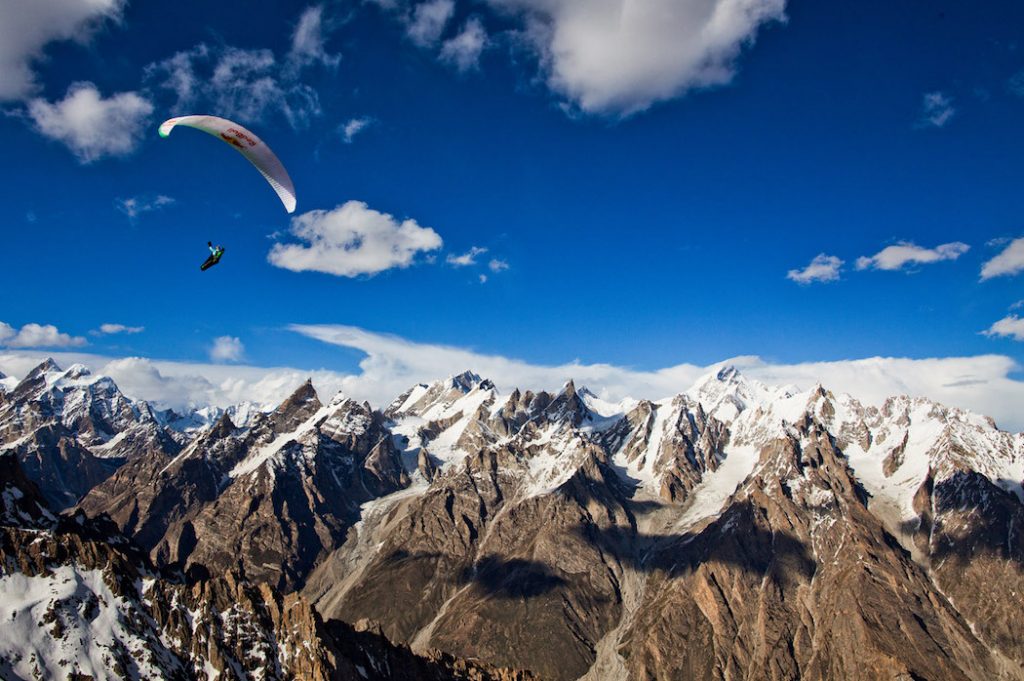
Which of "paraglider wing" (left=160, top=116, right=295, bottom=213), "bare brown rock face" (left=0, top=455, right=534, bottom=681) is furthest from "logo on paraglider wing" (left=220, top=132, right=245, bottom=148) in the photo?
"bare brown rock face" (left=0, top=455, right=534, bottom=681)

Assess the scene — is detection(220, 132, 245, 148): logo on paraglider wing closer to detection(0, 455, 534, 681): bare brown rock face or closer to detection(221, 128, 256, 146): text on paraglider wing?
detection(221, 128, 256, 146): text on paraglider wing

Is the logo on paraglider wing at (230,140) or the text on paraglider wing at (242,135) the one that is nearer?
the text on paraglider wing at (242,135)

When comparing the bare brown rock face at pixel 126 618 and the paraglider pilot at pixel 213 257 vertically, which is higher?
the paraglider pilot at pixel 213 257

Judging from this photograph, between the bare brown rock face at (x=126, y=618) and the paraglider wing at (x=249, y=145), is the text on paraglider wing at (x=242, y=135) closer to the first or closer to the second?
the paraglider wing at (x=249, y=145)

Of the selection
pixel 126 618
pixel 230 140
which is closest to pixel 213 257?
pixel 230 140

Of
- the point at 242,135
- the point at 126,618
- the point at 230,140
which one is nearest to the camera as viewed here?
the point at 242,135

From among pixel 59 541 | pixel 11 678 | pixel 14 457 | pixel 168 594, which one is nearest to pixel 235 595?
pixel 168 594

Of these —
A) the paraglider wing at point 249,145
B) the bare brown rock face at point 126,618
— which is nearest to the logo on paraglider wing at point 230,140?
the paraglider wing at point 249,145

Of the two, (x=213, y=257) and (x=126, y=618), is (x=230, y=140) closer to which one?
(x=213, y=257)
